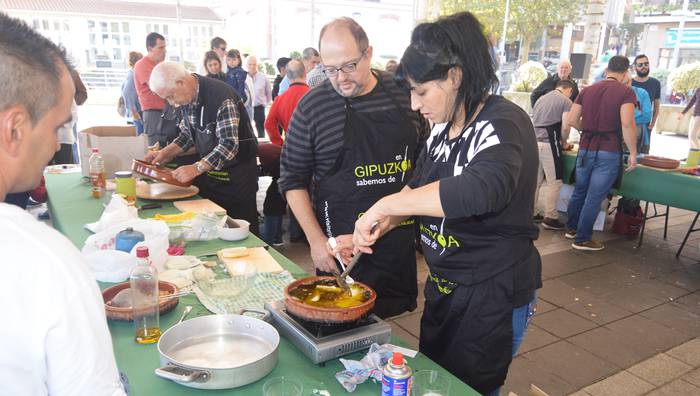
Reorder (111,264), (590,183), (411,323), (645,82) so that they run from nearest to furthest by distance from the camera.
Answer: (111,264) → (411,323) → (590,183) → (645,82)

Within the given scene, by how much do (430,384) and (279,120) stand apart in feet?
13.2

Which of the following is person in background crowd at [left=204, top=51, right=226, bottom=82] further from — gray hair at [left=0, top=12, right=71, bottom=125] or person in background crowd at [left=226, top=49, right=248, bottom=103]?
gray hair at [left=0, top=12, right=71, bottom=125]

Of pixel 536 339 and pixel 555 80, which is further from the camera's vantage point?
pixel 555 80

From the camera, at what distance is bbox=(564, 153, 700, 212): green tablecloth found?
4.35 meters

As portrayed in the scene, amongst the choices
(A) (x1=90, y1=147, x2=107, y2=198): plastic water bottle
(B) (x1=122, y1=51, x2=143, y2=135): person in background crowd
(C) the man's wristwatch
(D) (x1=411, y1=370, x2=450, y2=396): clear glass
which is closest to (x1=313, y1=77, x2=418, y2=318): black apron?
(D) (x1=411, y1=370, x2=450, y2=396): clear glass

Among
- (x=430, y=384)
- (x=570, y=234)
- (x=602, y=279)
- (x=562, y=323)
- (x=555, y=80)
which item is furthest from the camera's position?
(x=555, y=80)

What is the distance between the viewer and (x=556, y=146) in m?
5.37

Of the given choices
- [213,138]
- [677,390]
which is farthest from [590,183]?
[213,138]

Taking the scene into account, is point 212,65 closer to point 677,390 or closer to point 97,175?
point 97,175

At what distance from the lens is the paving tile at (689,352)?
301 centimetres

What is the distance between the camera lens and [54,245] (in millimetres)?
727

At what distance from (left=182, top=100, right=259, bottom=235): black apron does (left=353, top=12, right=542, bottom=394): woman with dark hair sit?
2009 mm

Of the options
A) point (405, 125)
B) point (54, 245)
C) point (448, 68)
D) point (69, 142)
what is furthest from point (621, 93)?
point (69, 142)

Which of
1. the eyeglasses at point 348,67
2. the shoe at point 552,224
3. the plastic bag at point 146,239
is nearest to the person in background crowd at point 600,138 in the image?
the shoe at point 552,224
